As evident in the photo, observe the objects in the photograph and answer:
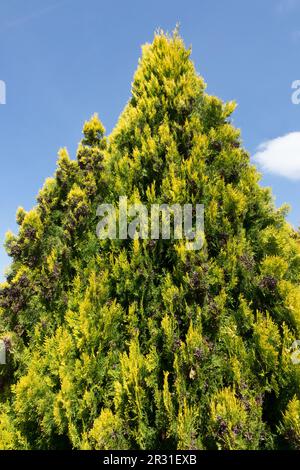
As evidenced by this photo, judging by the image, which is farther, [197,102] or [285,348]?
[197,102]

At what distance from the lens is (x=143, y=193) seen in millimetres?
5594

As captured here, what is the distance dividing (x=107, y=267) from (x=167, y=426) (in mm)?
2440

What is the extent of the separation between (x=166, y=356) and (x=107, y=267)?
168 centimetres

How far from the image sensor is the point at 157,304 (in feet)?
15.8

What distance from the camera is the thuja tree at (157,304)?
4.18 m

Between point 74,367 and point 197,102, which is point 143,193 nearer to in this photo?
point 197,102

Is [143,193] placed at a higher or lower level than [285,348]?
higher

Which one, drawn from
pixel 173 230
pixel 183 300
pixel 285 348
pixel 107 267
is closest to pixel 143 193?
pixel 173 230

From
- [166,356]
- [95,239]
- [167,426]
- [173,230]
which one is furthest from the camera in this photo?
[95,239]

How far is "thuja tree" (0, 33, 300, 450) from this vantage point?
4.18 m
